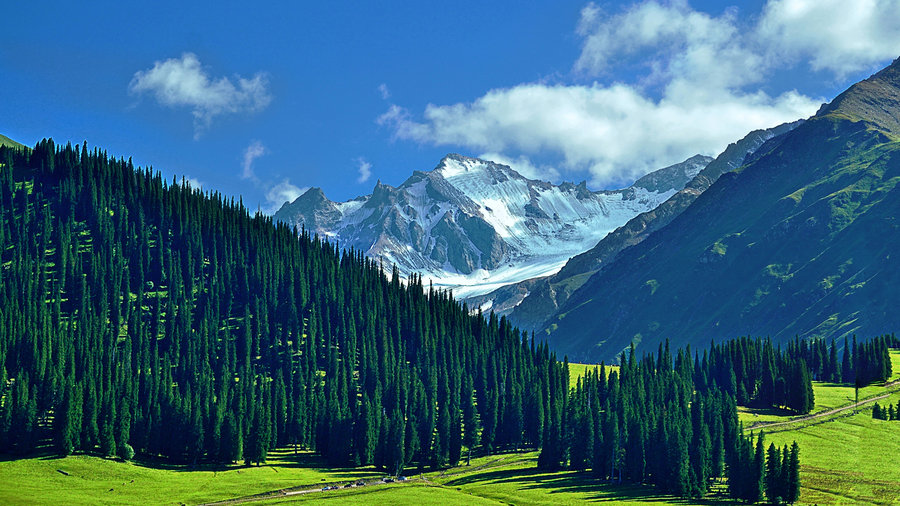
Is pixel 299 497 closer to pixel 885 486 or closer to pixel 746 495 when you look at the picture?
pixel 746 495

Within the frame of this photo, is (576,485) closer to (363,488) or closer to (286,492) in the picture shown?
(363,488)

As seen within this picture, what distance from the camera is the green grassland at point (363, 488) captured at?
166 m

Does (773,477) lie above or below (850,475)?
above

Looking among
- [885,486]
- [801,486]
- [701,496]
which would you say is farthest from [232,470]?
[885,486]

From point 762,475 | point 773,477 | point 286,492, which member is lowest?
point 286,492

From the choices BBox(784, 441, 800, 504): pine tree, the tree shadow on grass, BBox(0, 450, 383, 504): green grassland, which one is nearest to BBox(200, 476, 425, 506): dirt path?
BBox(0, 450, 383, 504): green grassland

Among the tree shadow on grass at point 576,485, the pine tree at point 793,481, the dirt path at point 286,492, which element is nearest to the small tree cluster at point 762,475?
the pine tree at point 793,481

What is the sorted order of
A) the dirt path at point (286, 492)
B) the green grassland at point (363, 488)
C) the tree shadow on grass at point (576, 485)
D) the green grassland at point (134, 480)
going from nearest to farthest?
1. the green grassland at point (134, 480)
2. the green grassland at point (363, 488)
3. the dirt path at point (286, 492)
4. the tree shadow on grass at point (576, 485)

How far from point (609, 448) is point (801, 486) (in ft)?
117

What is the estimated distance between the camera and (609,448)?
7598 inches

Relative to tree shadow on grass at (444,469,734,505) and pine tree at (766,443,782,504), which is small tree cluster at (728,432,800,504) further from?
tree shadow on grass at (444,469,734,505)

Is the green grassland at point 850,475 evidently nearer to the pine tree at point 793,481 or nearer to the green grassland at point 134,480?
the pine tree at point 793,481

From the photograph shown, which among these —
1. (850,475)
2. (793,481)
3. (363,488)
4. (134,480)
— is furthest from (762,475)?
(134,480)

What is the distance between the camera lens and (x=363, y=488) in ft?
600
